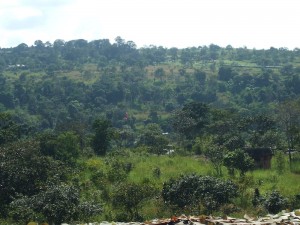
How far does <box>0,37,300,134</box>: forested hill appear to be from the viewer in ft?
247

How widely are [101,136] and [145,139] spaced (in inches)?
350

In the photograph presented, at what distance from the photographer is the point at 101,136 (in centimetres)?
3994

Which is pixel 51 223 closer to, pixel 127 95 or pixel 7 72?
pixel 127 95

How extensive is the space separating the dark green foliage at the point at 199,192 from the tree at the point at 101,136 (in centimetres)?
1772

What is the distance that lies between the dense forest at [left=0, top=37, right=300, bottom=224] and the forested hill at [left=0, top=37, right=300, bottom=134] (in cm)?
24

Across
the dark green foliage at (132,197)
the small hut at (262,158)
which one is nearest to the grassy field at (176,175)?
the dark green foliage at (132,197)

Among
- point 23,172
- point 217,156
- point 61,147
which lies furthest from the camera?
point 61,147

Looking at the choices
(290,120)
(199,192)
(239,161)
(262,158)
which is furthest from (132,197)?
(290,120)

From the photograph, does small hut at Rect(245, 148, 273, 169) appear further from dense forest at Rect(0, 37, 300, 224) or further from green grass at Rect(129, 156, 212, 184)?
green grass at Rect(129, 156, 212, 184)

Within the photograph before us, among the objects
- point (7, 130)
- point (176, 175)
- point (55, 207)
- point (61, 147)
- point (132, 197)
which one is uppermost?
point (7, 130)

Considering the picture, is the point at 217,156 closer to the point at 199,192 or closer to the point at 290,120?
the point at 290,120

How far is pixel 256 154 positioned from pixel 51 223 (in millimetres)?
19784

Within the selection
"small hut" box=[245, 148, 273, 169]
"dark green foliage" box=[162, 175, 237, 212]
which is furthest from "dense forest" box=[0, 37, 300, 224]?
"small hut" box=[245, 148, 273, 169]

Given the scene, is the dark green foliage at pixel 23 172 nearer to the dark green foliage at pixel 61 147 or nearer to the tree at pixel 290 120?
the dark green foliage at pixel 61 147
